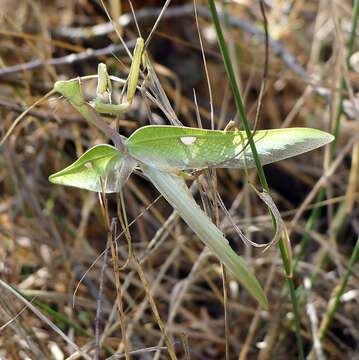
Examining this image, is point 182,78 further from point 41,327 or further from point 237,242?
point 41,327

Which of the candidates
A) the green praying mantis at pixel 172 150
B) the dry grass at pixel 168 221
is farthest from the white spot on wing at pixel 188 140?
the dry grass at pixel 168 221

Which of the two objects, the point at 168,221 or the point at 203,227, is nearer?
the point at 203,227

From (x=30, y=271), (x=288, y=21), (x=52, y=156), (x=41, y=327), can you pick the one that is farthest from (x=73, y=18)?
(x=41, y=327)

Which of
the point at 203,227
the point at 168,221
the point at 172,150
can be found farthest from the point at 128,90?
the point at 168,221

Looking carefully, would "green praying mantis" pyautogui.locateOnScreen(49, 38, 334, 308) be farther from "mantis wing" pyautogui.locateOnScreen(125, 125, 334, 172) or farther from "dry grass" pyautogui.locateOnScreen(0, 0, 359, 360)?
"dry grass" pyautogui.locateOnScreen(0, 0, 359, 360)


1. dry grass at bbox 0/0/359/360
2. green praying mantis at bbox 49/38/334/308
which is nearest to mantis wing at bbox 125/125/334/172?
green praying mantis at bbox 49/38/334/308

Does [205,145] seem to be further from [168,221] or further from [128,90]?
[168,221]

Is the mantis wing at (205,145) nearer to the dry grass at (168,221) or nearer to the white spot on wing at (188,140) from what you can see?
the white spot on wing at (188,140)

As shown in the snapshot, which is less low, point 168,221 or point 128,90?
point 128,90
